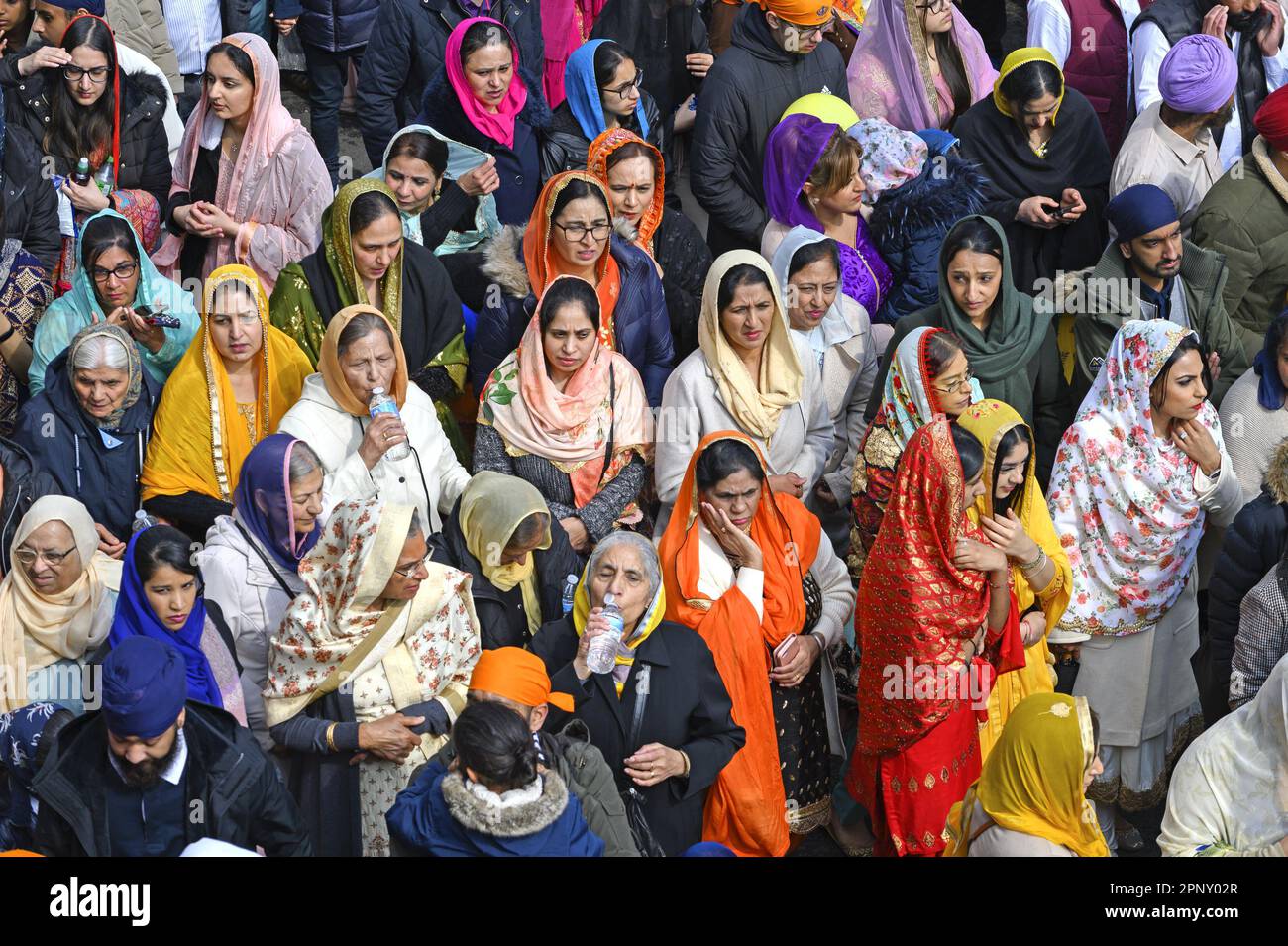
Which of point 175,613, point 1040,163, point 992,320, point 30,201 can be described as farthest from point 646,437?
point 30,201

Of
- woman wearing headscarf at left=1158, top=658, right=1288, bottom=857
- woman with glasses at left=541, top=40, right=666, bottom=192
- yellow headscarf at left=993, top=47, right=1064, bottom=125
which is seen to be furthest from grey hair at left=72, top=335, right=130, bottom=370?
yellow headscarf at left=993, top=47, right=1064, bottom=125

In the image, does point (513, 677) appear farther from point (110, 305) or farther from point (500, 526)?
point (110, 305)

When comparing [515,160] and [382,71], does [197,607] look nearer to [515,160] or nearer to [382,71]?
[515,160]

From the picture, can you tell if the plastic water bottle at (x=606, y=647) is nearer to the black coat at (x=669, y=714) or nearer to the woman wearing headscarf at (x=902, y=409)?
the black coat at (x=669, y=714)

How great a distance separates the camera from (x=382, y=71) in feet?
30.2

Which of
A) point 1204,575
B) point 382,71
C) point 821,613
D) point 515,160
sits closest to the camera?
point 821,613

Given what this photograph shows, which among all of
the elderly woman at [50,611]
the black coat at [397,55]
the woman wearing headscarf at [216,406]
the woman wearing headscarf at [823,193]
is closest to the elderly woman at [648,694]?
the elderly woman at [50,611]

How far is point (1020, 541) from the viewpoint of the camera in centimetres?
653

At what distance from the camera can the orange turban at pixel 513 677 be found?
5.50 meters

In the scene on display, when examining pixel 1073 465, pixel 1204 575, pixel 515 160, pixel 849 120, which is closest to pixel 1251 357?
pixel 1204 575

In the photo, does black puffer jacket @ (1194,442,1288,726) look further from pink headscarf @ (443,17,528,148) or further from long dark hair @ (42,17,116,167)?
long dark hair @ (42,17,116,167)

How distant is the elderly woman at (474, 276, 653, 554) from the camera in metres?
7.17

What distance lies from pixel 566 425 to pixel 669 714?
1.56 metres

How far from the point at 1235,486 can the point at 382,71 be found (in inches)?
179
